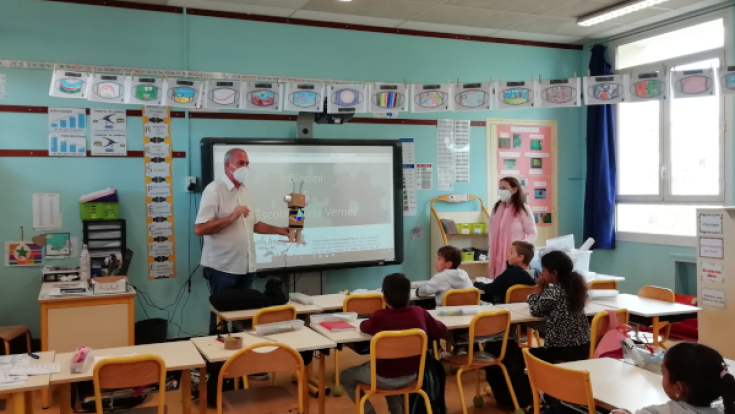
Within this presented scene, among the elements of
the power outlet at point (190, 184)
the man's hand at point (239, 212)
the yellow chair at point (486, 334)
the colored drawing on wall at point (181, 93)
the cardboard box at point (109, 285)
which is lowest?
the yellow chair at point (486, 334)

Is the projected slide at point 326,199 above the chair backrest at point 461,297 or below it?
above

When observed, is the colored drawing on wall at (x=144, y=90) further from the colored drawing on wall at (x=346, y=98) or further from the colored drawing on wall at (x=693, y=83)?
the colored drawing on wall at (x=693, y=83)

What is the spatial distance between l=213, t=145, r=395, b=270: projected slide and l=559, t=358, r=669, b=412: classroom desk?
3477 mm

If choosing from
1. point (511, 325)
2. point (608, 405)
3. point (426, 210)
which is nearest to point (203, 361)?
point (608, 405)

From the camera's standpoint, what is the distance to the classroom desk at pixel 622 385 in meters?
2.40

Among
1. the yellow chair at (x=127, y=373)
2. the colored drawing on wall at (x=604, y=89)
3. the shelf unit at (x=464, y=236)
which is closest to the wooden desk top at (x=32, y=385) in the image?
the yellow chair at (x=127, y=373)

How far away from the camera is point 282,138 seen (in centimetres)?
579

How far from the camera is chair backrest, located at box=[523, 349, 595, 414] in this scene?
2.39 meters

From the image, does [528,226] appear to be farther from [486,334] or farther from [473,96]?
[486,334]

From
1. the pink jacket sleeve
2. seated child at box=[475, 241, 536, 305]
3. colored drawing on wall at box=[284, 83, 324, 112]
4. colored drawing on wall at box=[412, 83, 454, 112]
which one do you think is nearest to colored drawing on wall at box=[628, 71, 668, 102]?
the pink jacket sleeve

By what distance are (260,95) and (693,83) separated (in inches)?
137

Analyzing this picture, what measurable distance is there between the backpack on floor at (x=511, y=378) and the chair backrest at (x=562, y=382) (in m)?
1.28

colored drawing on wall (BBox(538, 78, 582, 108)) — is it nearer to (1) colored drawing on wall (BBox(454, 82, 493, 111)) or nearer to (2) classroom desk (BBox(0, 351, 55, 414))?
(1) colored drawing on wall (BBox(454, 82, 493, 111))

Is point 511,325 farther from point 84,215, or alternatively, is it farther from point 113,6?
point 113,6
